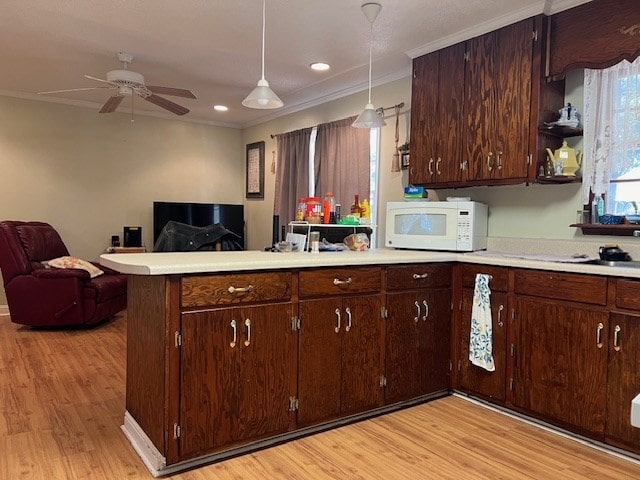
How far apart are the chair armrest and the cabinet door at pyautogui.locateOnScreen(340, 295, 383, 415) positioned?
319 centimetres

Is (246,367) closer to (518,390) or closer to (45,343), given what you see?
(518,390)

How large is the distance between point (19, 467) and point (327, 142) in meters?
3.81

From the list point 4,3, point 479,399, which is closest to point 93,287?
point 4,3

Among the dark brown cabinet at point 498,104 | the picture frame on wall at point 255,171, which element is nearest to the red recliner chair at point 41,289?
the picture frame on wall at point 255,171

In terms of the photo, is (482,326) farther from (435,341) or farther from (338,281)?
(338,281)

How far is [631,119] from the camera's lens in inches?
109

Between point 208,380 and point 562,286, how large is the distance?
1.85 meters

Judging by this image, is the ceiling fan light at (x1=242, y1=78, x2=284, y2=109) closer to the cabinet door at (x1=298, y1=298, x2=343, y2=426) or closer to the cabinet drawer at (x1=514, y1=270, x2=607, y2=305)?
the cabinet door at (x1=298, y1=298, x2=343, y2=426)

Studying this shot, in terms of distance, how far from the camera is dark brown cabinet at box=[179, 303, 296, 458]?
212cm

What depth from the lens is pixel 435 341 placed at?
10.00ft

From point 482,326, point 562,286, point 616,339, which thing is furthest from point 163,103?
point 616,339

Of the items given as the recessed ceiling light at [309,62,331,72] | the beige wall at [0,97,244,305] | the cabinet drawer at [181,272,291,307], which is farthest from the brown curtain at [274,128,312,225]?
the cabinet drawer at [181,272,291,307]

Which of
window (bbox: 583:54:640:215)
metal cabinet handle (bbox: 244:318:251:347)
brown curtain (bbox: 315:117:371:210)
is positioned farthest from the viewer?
brown curtain (bbox: 315:117:371:210)

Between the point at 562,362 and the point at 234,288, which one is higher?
the point at 234,288
